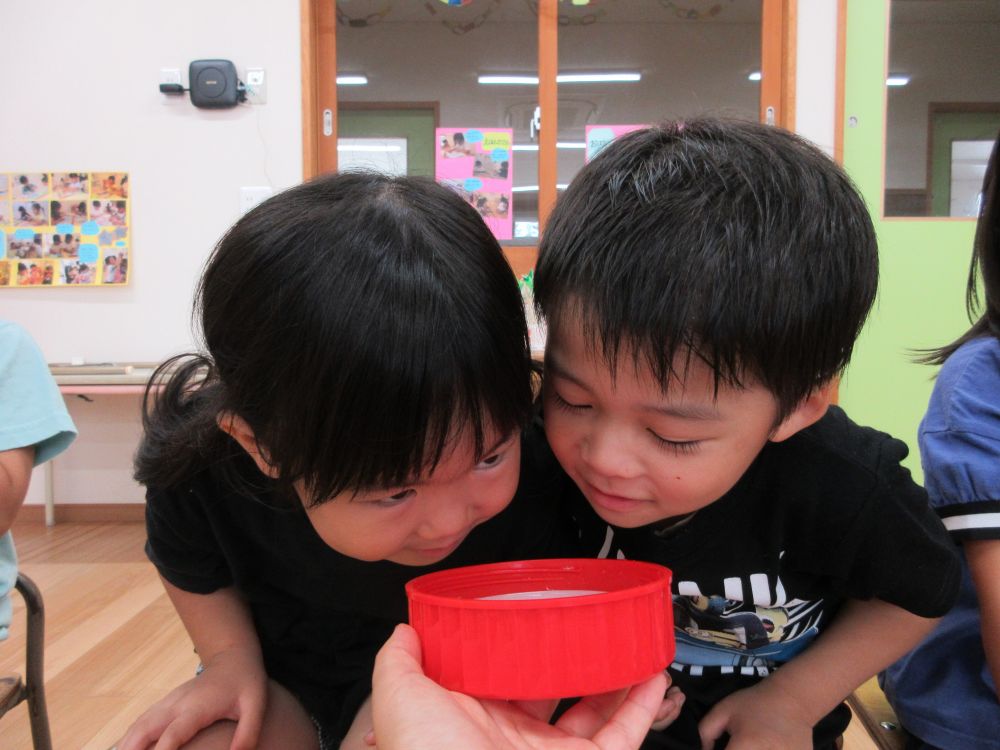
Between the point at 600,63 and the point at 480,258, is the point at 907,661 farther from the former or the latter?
the point at 600,63

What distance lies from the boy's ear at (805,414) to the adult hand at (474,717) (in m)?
0.23

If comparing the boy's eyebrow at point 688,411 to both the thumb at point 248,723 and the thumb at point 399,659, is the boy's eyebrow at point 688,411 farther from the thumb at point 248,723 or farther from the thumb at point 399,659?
the thumb at point 248,723

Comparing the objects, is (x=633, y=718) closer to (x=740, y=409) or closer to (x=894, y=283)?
(x=740, y=409)

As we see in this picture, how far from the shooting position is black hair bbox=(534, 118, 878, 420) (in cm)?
58

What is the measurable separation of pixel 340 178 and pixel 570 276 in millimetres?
201

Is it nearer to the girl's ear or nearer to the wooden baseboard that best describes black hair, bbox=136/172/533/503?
the girl's ear

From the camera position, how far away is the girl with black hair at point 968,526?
69 cm

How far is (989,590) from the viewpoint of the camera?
68cm

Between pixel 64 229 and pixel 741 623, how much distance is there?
2837 mm

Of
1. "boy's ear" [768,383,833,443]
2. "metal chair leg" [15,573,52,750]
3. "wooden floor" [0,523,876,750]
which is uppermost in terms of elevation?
"boy's ear" [768,383,833,443]

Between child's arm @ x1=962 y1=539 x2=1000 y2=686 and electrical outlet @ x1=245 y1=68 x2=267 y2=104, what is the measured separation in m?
2.66

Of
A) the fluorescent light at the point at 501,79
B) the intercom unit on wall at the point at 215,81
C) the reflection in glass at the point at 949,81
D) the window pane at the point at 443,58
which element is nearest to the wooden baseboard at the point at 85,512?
the intercom unit on wall at the point at 215,81

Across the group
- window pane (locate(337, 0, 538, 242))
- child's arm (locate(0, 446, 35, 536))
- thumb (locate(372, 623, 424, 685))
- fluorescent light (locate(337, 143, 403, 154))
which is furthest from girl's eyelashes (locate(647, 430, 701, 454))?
window pane (locate(337, 0, 538, 242))

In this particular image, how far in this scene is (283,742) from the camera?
807 mm
